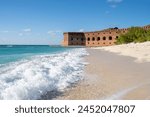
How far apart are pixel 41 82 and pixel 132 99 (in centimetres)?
293

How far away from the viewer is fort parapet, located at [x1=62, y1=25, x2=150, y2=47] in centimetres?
9025

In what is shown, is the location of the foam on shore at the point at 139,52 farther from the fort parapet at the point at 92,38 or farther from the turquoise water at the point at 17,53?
the fort parapet at the point at 92,38

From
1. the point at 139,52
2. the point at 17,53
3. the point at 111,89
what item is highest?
the point at 139,52

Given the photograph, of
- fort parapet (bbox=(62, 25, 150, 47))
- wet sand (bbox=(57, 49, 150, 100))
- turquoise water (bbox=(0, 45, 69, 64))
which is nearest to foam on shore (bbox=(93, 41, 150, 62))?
wet sand (bbox=(57, 49, 150, 100))

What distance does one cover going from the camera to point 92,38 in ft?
318

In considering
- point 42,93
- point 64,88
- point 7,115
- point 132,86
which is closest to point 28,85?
point 42,93

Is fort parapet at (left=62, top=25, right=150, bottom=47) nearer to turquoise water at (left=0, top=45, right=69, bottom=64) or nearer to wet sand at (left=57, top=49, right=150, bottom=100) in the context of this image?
turquoise water at (left=0, top=45, right=69, bottom=64)

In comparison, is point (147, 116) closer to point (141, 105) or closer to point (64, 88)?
point (141, 105)

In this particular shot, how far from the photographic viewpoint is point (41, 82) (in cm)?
866

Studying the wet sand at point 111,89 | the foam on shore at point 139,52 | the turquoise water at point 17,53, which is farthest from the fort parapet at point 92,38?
the wet sand at point 111,89

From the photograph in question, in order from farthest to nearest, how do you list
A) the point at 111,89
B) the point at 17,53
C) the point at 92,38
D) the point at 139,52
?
1. the point at 92,38
2. the point at 17,53
3. the point at 139,52
4. the point at 111,89

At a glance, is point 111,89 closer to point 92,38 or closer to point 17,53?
point 17,53

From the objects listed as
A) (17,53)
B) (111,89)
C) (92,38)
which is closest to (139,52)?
(111,89)

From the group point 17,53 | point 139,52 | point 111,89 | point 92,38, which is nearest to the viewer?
point 111,89
